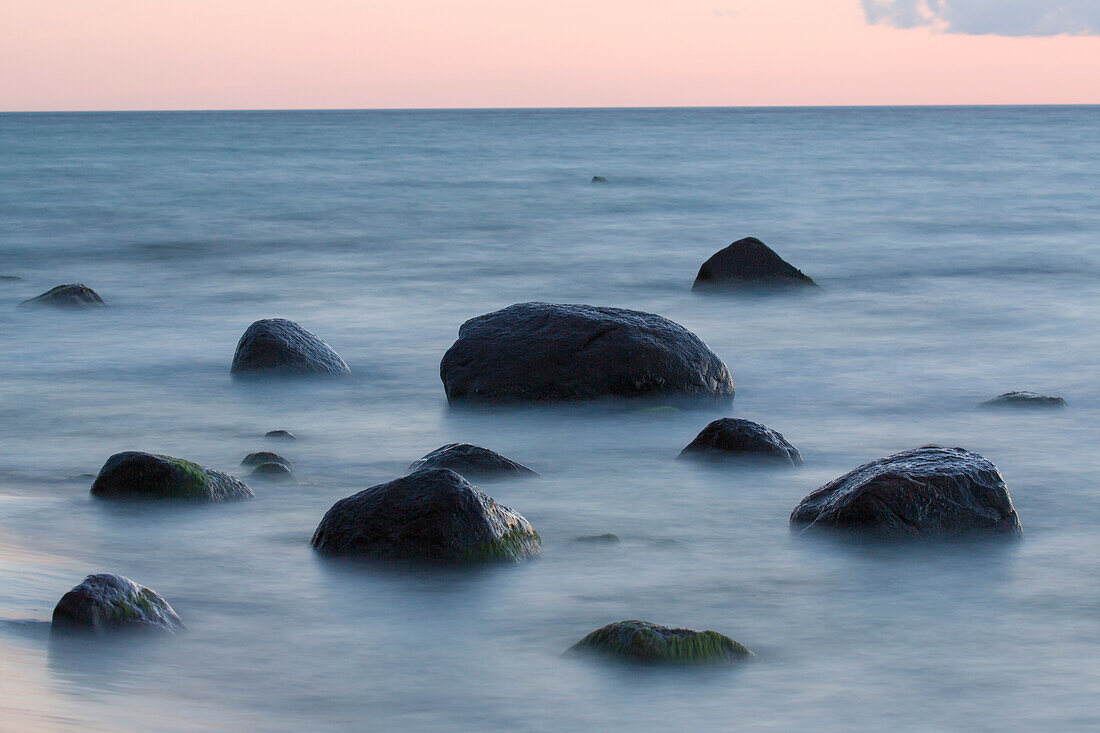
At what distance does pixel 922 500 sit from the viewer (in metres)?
5.43

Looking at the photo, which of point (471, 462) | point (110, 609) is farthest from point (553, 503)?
point (110, 609)

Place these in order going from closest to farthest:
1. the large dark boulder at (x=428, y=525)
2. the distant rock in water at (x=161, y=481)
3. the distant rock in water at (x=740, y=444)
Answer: the large dark boulder at (x=428, y=525), the distant rock in water at (x=161, y=481), the distant rock in water at (x=740, y=444)

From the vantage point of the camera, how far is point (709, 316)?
39.6 feet

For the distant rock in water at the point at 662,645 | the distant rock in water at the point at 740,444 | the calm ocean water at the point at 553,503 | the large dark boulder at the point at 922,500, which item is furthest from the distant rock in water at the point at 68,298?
the distant rock in water at the point at 662,645

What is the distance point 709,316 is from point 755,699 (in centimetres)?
823

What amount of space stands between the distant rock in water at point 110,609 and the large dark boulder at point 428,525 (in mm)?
867

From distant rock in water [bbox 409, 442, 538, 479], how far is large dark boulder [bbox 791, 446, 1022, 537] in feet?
4.54

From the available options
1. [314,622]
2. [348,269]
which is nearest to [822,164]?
[348,269]

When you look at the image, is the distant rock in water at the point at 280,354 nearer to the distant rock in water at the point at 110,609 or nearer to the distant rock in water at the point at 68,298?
the distant rock in water at the point at 68,298

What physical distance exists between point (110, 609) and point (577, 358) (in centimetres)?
410

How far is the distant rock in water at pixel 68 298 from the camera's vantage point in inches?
491

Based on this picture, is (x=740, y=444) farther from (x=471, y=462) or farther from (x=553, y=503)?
(x=471, y=462)

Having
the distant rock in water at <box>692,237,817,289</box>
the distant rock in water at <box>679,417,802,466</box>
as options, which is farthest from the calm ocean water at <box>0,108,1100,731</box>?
the distant rock in water at <box>692,237,817,289</box>

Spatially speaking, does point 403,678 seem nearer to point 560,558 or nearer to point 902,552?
point 560,558
